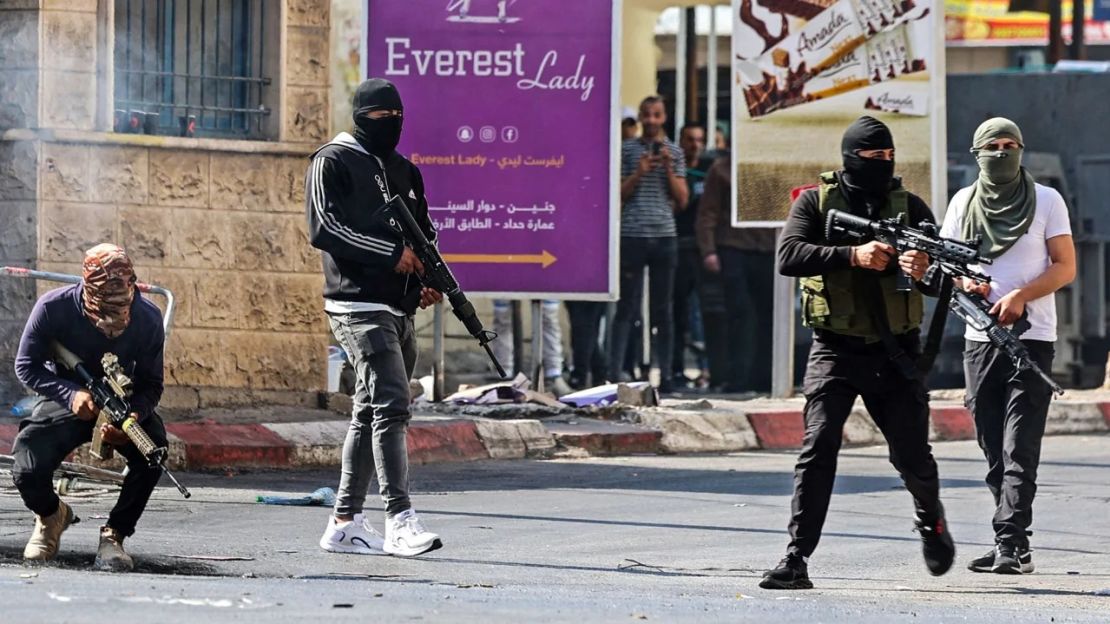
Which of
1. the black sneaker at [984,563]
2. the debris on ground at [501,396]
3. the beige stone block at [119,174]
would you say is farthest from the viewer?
the debris on ground at [501,396]

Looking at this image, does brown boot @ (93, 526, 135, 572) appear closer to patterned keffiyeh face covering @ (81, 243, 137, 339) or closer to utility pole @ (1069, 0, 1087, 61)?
patterned keffiyeh face covering @ (81, 243, 137, 339)

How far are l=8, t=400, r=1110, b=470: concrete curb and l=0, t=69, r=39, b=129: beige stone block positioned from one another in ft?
5.90

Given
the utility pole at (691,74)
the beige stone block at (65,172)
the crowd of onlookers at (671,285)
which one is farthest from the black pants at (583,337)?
the utility pole at (691,74)

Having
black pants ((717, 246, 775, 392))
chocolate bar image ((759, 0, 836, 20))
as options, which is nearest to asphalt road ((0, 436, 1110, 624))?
chocolate bar image ((759, 0, 836, 20))

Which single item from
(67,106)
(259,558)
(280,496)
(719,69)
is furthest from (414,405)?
(719,69)

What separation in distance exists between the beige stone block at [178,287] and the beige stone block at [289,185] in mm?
620

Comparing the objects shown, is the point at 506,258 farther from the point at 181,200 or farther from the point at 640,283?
the point at 640,283

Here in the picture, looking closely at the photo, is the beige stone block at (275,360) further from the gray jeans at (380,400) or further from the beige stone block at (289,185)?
the gray jeans at (380,400)

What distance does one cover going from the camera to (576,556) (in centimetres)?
791

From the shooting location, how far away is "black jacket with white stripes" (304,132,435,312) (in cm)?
742

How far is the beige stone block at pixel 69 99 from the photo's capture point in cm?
1145

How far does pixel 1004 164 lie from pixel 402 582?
268cm

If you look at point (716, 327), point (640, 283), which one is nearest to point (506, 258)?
point (640, 283)

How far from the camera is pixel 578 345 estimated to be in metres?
15.1
